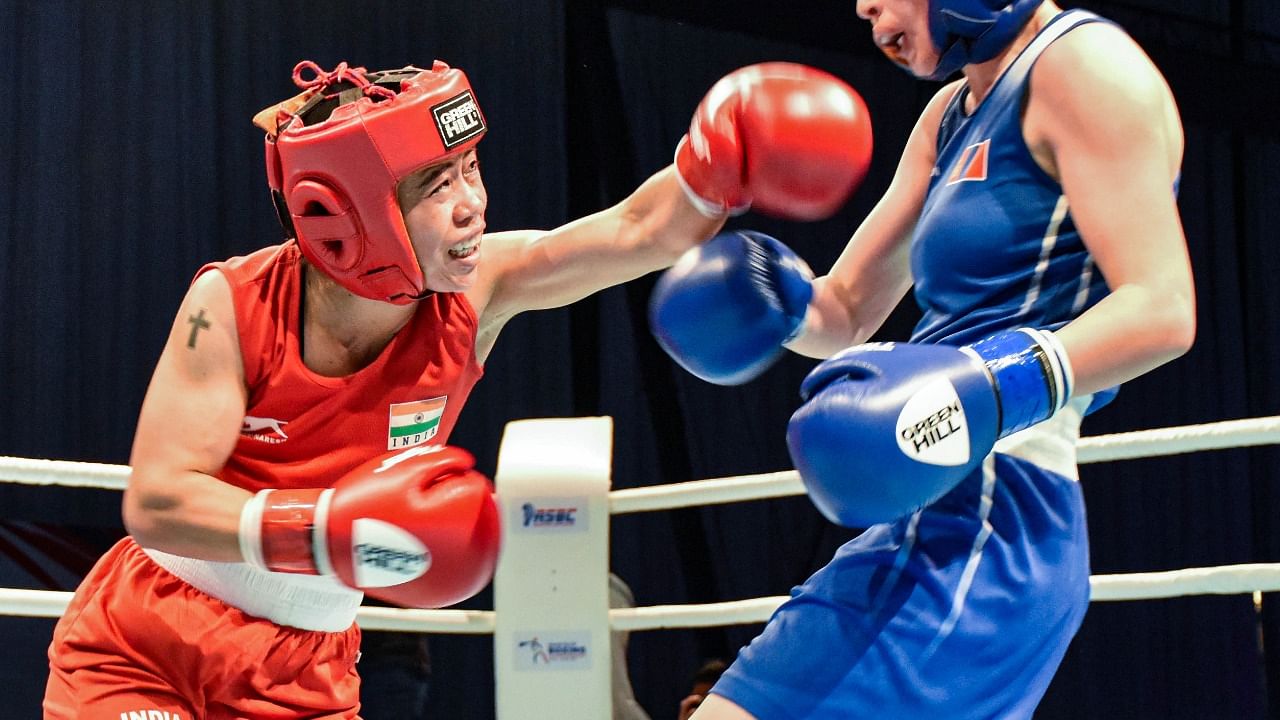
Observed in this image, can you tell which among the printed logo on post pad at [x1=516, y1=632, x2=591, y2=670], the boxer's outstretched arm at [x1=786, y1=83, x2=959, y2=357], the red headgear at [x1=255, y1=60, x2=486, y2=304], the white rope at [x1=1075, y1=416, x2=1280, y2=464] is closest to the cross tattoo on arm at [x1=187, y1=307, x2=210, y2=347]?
the red headgear at [x1=255, y1=60, x2=486, y2=304]

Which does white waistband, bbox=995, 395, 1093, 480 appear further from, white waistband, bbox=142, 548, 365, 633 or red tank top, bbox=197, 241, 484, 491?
white waistband, bbox=142, 548, 365, 633

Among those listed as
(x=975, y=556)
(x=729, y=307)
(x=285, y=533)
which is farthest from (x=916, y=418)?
(x=285, y=533)

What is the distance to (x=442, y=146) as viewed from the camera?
5.02 feet

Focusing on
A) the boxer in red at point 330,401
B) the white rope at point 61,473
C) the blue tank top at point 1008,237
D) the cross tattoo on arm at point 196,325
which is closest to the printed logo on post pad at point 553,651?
the white rope at point 61,473

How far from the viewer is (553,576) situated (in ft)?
8.57

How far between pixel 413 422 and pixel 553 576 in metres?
1.06

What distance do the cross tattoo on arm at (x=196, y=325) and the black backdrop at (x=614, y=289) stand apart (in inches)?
135

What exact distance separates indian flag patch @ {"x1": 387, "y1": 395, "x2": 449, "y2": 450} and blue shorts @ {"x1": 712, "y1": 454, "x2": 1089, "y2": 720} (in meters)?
0.54

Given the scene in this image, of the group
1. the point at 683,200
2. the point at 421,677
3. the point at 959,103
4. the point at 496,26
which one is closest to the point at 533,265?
the point at 683,200

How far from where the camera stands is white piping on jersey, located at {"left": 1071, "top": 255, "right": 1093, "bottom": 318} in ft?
4.20

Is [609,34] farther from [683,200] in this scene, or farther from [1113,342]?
[1113,342]

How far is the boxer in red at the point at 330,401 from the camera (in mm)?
1434

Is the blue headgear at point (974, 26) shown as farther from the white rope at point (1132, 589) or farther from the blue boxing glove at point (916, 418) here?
the white rope at point (1132, 589)

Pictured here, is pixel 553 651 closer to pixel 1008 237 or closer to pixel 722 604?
pixel 722 604
